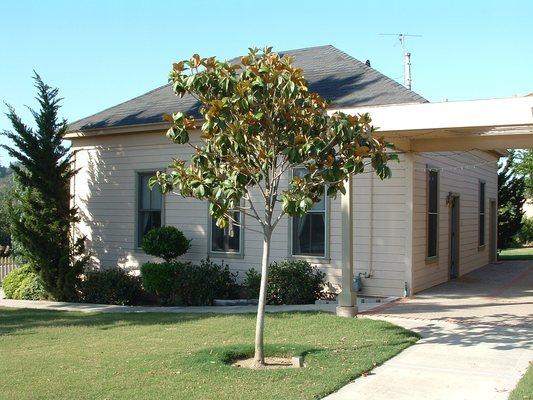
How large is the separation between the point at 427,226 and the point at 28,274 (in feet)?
31.9

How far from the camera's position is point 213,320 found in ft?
35.9

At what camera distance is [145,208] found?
16.4m

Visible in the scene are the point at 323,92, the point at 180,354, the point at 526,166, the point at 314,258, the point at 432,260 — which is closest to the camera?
the point at 180,354

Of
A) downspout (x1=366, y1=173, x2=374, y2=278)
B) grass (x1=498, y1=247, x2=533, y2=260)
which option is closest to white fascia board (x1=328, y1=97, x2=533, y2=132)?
downspout (x1=366, y1=173, x2=374, y2=278)

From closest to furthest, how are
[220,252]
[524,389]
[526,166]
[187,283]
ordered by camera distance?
[524,389], [187,283], [220,252], [526,166]

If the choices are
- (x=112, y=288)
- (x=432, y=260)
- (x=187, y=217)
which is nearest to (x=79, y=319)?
(x=112, y=288)

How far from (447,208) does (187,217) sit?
6.38 m

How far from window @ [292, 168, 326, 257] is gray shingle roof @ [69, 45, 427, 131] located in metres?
2.00

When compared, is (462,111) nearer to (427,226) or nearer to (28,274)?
(427,226)

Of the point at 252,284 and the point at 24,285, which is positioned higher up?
the point at 252,284

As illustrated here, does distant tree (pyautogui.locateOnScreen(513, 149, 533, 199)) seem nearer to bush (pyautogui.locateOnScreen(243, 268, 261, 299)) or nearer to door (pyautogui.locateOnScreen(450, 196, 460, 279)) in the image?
door (pyautogui.locateOnScreen(450, 196, 460, 279))

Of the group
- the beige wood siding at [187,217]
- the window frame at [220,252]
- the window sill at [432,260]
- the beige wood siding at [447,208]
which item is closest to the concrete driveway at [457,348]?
the window sill at [432,260]

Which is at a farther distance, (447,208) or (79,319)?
(447,208)

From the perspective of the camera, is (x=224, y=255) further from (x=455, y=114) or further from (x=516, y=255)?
(x=516, y=255)
